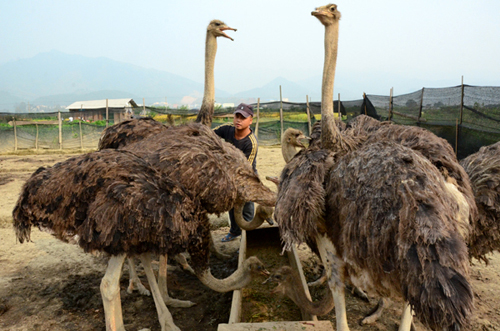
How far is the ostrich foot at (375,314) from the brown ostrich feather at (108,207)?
5.73 ft

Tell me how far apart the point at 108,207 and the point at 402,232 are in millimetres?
1923

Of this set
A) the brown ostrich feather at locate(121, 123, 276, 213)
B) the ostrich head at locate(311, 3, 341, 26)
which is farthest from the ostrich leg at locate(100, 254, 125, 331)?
the ostrich head at locate(311, 3, 341, 26)

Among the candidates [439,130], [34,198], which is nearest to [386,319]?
[34,198]

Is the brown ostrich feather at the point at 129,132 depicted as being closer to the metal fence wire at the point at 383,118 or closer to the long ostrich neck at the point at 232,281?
the metal fence wire at the point at 383,118

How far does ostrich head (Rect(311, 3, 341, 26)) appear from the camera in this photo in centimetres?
368

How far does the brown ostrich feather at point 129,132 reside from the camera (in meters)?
4.48

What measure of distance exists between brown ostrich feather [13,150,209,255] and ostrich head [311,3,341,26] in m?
2.25

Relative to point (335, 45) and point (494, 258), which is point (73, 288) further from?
point (494, 258)

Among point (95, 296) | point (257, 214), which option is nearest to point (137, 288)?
point (95, 296)

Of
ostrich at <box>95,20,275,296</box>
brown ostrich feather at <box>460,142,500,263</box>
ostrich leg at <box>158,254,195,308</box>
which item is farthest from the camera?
ostrich leg at <box>158,254,195,308</box>

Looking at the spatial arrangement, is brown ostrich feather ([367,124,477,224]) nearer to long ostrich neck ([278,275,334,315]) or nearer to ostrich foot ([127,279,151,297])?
long ostrich neck ([278,275,334,315])

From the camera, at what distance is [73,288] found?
12.8ft

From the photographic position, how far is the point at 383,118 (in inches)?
→ 461

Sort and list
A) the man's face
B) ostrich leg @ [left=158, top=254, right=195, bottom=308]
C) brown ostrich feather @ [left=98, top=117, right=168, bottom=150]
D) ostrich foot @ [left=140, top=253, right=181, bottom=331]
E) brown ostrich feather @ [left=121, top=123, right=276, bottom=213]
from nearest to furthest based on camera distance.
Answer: ostrich foot @ [left=140, top=253, right=181, bottom=331] < brown ostrich feather @ [left=121, top=123, right=276, bottom=213] < ostrich leg @ [left=158, top=254, right=195, bottom=308] < brown ostrich feather @ [left=98, top=117, right=168, bottom=150] < the man's face
